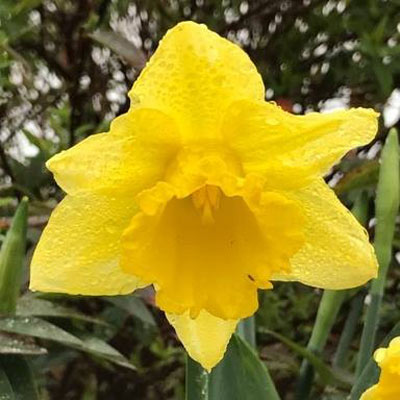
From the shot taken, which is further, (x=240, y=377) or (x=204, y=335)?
(x=240, y=377)

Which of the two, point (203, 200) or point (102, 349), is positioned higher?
point (203, 200)

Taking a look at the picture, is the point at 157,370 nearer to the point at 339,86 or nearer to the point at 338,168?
the point at 338,168

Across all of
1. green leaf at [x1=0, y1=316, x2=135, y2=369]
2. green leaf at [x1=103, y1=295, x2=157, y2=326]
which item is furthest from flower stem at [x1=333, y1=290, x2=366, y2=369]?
green leaf at [x1=0, y1=316, x2=135, y2=369]

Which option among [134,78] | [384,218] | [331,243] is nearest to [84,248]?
[331,243]

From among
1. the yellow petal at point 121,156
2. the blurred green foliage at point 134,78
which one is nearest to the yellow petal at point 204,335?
the yellow petal at point 121,156

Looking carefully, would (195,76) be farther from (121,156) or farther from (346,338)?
(346,338)

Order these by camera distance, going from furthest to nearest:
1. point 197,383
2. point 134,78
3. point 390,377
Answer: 1. point 134,78
2. point 197,383
3. point 390,377

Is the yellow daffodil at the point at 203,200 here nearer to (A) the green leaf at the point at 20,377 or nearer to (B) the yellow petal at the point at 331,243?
(B) the yellow petal at the point at 331,243
